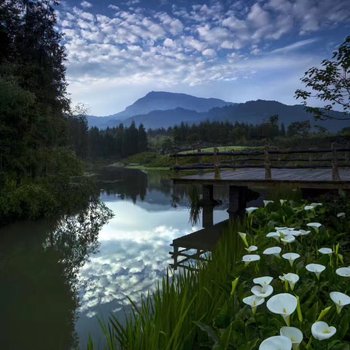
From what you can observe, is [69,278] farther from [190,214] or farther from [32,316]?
[190,214]

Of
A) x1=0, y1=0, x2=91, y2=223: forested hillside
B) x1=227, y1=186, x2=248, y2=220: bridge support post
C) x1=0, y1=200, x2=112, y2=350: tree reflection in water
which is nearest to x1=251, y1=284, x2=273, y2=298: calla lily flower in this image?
x1=0, y1=200, x2=112, y2=350: tree reflection in water

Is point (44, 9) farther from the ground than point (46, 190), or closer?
farther from the ground

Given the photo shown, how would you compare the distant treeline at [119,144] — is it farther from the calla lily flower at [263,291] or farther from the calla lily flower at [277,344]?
the calla lily flower at [277,344]

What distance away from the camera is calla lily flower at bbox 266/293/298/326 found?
2.14 meters

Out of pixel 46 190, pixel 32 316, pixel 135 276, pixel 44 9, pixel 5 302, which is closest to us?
pixel 32 316

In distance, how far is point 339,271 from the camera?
2979 millimetres

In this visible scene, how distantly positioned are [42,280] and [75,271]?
32.9 inches

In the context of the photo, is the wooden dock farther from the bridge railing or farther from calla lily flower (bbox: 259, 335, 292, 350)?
calla lily flower (bbox: 259, 335, 292, 350)

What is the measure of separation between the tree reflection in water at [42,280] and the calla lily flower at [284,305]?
3.70 meters

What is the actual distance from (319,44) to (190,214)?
8.35 metres

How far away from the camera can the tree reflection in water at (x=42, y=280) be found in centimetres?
518

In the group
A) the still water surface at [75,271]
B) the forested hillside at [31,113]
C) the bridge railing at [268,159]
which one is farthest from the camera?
the forested hillside at [31,113]

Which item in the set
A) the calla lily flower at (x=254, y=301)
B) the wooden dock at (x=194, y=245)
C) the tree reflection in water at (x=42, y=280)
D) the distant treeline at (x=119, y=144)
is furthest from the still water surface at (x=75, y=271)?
the distant treeline at (x=119, y=144)

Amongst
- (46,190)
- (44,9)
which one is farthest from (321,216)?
(44,9)
